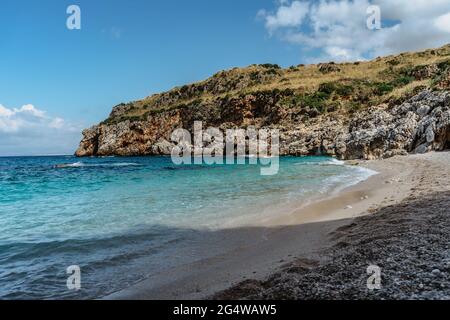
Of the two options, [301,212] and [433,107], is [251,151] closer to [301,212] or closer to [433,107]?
[433,107]

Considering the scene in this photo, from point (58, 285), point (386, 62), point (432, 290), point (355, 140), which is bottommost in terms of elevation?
point (58, 285)

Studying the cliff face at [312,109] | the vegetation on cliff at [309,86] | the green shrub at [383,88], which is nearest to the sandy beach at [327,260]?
the cliff face at [312,109]

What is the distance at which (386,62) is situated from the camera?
2950 inches

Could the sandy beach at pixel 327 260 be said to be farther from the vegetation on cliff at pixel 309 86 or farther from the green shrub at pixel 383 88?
the green shrub at pixel 383 88

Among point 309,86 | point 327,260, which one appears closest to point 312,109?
point 309,86

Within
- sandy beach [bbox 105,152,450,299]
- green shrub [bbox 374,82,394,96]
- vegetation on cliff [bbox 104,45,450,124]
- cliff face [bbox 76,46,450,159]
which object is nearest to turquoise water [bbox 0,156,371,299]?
sandy beach [bbox 105,152,450,299]

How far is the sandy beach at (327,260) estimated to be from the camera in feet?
14.7

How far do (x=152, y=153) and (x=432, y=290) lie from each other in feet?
241

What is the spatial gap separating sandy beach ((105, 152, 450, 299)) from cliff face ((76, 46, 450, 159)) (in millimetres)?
23338

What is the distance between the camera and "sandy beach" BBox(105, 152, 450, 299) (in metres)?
4.47

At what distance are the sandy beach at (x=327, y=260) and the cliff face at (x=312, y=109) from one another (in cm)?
2334

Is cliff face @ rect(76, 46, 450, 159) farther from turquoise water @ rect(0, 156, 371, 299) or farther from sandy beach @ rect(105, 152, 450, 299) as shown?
sandy beach @ rect(105, 152, 450, 299)

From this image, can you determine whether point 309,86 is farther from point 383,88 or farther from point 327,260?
point 327,260
